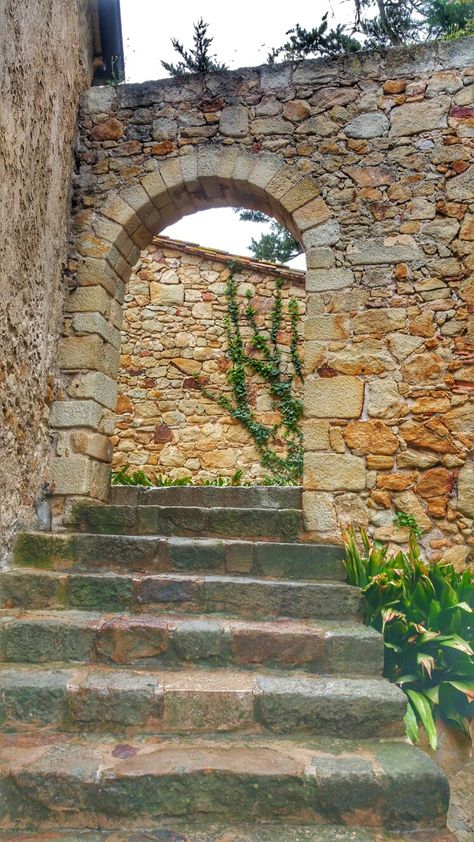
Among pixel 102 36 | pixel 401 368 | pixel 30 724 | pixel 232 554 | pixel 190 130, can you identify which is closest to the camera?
pixel 30 724

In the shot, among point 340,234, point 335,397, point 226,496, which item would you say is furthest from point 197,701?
point 340,234

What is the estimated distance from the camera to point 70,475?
3.94 metres

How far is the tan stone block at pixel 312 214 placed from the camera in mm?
4102

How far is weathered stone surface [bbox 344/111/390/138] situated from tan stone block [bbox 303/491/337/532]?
2677 millimetres

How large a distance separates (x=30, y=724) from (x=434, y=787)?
1549 millimetres

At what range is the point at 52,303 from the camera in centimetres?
396

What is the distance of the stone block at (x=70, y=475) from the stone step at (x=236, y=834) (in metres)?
2.27

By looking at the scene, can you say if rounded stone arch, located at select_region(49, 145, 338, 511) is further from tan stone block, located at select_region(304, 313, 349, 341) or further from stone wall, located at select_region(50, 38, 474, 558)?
tan stone block, located at select_region(304, 313, 349, 341)

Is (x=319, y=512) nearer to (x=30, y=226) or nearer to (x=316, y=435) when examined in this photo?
(x=316, y=435)

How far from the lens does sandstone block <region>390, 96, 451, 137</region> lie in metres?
4.12

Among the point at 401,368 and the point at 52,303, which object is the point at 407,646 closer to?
the point at 401,368

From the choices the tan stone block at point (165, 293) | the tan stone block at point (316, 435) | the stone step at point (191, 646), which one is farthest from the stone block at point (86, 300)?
the tan stone block at point (165, 293)

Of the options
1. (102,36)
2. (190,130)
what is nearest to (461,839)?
(190,130)

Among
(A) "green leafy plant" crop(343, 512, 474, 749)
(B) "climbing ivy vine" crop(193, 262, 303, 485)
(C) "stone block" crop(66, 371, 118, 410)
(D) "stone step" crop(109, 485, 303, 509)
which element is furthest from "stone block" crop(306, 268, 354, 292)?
(B) "climbing ivy vine" crop(193, 262, 303, 485)
